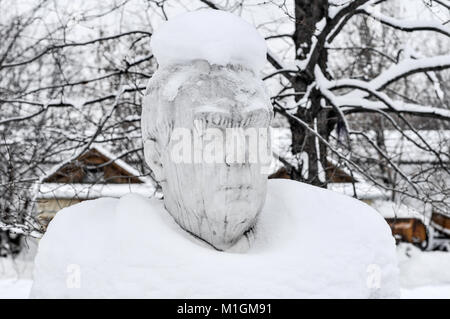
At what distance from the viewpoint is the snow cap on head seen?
6.08ft

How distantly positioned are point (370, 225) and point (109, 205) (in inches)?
43.8

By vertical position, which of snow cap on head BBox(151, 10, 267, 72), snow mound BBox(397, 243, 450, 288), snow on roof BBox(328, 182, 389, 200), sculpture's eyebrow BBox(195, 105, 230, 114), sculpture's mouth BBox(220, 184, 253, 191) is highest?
snow cap on head BBox(151, 10, 267, 72)

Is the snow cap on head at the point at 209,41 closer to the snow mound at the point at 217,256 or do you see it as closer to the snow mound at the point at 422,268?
the snow mound at the point at 217,256

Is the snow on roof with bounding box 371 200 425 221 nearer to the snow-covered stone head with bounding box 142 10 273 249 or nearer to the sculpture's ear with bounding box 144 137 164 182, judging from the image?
the snow-covered stone head with bounding box 142 10 273 249

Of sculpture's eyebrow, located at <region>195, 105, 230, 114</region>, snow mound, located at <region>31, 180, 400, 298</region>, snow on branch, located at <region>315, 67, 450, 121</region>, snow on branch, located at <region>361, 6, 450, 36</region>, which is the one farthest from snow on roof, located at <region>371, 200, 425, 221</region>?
sculpture's eyebrow, located at <region>195, 105, 230, 114</region>

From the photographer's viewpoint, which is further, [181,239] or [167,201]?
[167,201]

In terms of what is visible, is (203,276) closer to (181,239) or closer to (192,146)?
(181,239)

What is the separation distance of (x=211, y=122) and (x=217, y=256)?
49 centimetres

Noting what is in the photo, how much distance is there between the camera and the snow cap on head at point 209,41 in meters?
1.85

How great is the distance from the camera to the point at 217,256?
176cm

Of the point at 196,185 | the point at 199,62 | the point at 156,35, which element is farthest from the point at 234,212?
the point at 156,35
